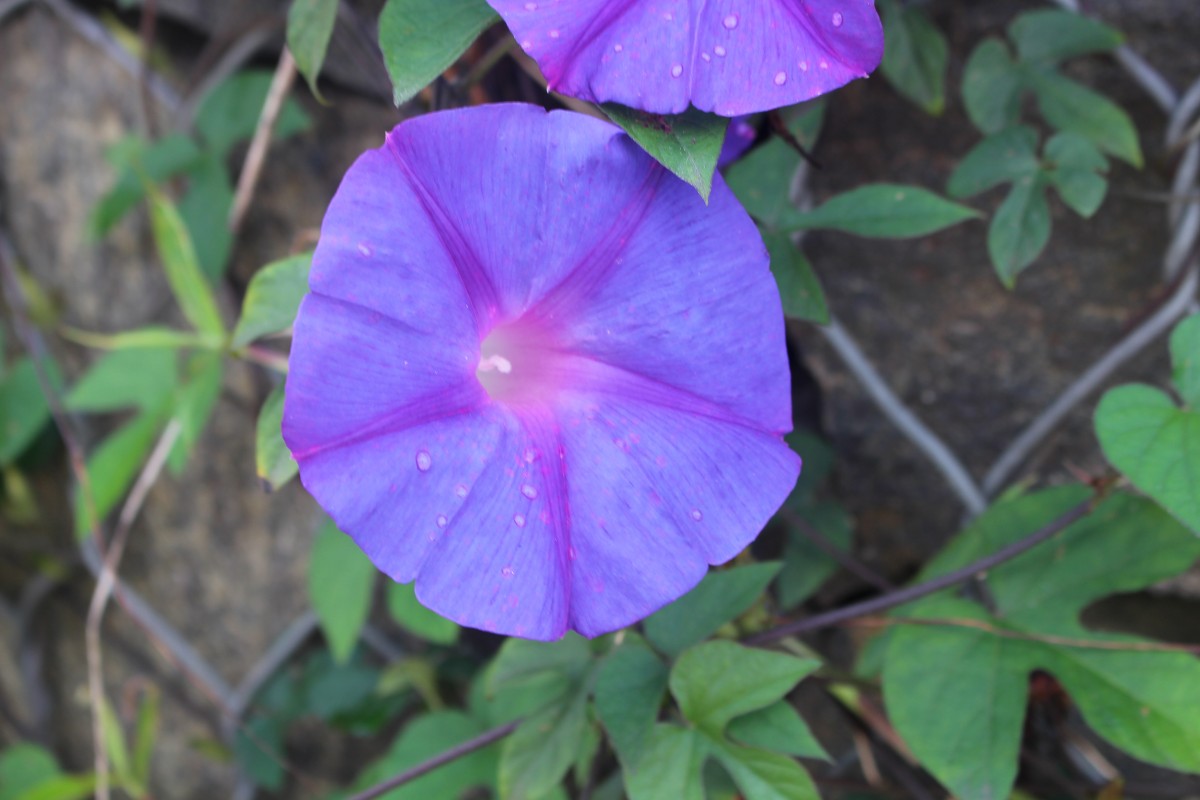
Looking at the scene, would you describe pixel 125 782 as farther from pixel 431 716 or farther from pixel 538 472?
pixel 538 472

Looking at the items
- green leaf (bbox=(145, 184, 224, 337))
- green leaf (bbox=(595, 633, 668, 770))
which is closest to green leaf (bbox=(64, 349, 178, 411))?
green leaf (bbox=(145, 184, 224, 337))

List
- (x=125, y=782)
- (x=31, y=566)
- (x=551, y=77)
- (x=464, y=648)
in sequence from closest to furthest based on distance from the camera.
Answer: (x=551, y=77) → (x=464, y=648) → (x=125, y=782) → (x=31, y=566)

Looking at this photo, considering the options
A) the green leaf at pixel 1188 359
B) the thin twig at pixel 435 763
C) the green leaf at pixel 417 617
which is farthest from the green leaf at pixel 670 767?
the green leaf at pixel 1188 359

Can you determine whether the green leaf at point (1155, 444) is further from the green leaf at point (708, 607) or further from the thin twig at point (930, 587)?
the green leaf at point (708, 607)

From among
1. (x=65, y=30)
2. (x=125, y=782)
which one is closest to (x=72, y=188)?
(x=65, y=30)

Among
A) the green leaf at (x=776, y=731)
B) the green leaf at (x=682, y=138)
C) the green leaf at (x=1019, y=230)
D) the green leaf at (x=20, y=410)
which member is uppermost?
the green leaf at (x=682, y=138)

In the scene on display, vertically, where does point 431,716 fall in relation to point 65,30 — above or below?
below

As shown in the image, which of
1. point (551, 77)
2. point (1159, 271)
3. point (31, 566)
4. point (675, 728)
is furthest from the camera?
point (31, 566)
